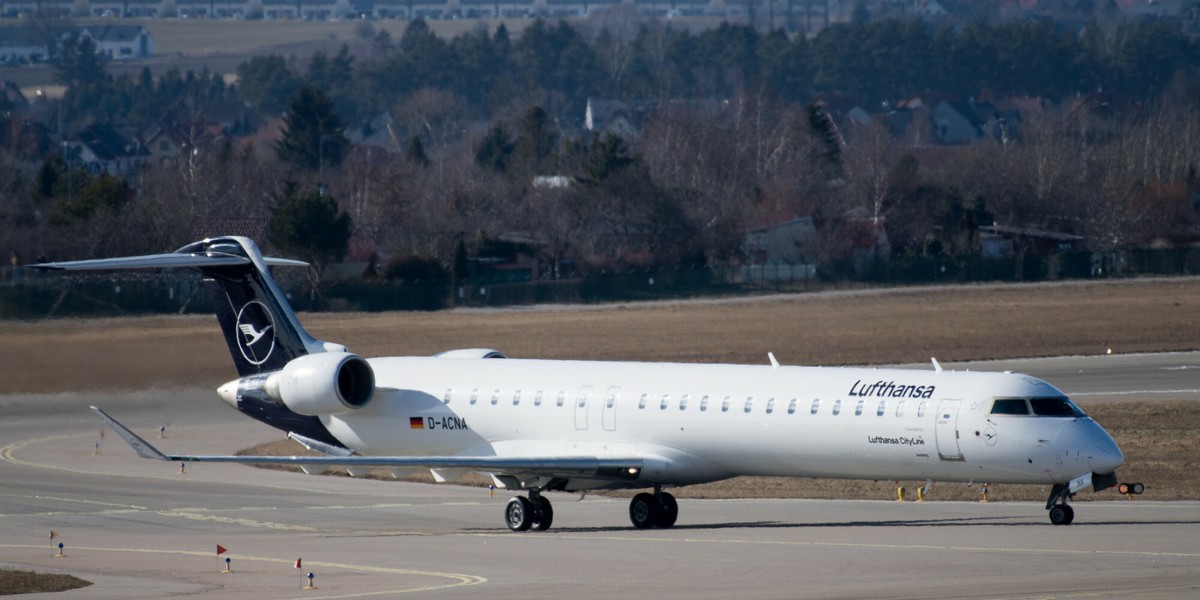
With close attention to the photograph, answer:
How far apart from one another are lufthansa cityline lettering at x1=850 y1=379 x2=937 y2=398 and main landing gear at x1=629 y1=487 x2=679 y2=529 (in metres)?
4.33

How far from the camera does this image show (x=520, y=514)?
103 feet

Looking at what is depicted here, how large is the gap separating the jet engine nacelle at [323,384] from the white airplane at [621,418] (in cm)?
4

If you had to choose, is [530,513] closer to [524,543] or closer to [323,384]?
[524,543]

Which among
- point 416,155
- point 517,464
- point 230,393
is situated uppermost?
point 416,155

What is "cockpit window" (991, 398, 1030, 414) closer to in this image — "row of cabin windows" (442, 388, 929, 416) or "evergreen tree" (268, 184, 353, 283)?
"row of cabin windows" (442, 388, 929, 416)

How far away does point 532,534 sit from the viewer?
3109cm

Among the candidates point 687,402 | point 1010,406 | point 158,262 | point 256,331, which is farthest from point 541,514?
point 1010,406

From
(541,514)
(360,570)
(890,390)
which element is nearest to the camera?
(360,570)

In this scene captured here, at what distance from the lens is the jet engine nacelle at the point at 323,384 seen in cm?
3266

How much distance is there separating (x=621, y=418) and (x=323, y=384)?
5.88m

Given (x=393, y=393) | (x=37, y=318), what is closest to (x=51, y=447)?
(x=37, y=318)

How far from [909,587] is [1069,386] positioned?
33.6 metres

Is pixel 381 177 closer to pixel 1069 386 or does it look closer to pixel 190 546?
pixel 1069 386

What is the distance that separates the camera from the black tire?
3164 cm
